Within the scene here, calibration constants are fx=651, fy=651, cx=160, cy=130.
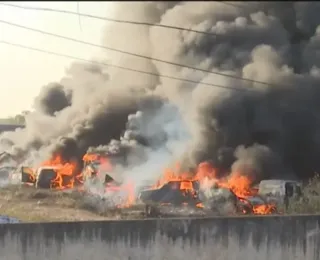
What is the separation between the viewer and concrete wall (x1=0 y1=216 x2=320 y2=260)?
8.31 meters

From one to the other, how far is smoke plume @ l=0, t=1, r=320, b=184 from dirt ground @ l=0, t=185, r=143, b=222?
51 cm

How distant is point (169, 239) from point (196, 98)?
2.12m

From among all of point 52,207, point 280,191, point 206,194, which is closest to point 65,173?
point 52,207

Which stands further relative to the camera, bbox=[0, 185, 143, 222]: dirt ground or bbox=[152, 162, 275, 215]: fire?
bbox=[152, 162, 275, 215]: fire

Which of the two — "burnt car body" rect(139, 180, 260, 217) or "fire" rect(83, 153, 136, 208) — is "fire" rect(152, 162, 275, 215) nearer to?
"burnt car body" rect(139, 180, 260, 217)

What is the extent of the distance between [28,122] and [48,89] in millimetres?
566

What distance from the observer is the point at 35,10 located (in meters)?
8.58

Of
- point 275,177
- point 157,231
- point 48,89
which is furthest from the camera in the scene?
point 275,177

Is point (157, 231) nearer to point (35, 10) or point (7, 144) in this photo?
point (7, 144)

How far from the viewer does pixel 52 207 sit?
30.8 ft

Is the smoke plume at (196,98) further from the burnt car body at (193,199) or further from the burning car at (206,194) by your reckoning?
the burnt car body at (193,199)

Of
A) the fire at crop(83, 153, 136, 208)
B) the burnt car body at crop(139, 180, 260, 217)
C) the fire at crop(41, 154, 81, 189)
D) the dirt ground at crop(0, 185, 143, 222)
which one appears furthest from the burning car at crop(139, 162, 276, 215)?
the fire at crop(41, 154, 81, 189)

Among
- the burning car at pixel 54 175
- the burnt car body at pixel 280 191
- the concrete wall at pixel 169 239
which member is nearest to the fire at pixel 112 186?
the burning car at pixel 54 175

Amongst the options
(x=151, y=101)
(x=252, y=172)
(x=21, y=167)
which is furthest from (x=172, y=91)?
(x=21, y=167)
